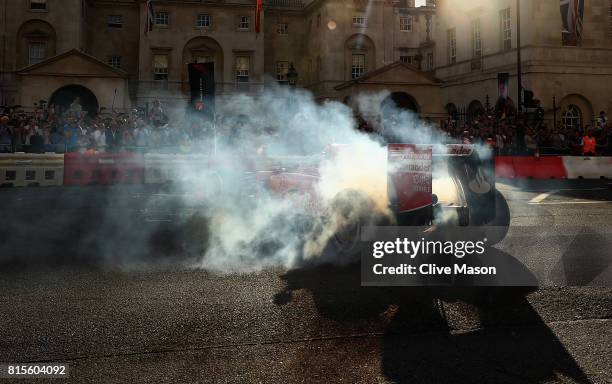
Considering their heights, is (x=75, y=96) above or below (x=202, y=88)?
above

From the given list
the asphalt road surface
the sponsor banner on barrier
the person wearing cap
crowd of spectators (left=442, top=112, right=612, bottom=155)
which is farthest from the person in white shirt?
the sponsor banner on barrier

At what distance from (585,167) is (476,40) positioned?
54.1ft

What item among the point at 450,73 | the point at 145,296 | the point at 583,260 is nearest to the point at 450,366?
the point at 145,296

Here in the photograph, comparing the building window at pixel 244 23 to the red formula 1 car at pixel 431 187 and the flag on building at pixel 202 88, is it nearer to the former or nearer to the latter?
the flag on building at pixel 202 88

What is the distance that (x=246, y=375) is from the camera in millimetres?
3457

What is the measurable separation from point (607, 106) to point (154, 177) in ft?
85.0

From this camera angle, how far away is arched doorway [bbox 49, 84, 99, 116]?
3309 cm

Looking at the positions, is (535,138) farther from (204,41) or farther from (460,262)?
(204,41)

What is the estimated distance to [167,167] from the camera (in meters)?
17.4

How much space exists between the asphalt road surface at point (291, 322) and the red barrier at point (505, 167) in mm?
11903

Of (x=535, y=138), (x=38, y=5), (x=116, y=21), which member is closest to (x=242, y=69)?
(x=116, y=21)

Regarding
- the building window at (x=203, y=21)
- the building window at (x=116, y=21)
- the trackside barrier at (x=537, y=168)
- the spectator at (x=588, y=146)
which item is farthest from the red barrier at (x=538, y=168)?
the building window at (x=116, y=21)

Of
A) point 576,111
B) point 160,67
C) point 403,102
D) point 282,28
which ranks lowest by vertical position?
point 576,111

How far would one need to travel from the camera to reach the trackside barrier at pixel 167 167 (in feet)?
55.2
